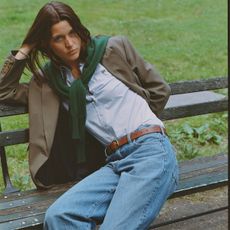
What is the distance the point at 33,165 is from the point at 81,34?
2.57 ft

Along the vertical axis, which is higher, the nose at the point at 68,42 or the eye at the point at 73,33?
the eye at the point at 73,33

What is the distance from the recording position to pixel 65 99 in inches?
125

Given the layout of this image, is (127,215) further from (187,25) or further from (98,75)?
(187,25)

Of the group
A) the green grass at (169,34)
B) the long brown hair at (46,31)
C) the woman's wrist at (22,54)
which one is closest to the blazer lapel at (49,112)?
the long brown hair at (46,31)

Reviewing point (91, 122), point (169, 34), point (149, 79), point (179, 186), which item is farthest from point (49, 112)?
point (169, 34)

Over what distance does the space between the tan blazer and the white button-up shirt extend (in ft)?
0.21

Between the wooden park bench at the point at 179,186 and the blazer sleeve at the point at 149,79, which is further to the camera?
the blazer sleeve at the point at 149,79

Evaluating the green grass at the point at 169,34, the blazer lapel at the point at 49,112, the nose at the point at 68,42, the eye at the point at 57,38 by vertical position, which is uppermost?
the eye at the point at 57,38

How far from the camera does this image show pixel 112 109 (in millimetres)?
3020

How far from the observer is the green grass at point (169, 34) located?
16.9 ft

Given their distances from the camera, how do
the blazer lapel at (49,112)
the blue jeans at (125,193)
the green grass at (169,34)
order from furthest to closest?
the green grass at (169,34) → the blazer lapel at (49,112) → the blue jeans at (125,193)

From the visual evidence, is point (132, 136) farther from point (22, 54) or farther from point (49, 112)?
point (22, 54)

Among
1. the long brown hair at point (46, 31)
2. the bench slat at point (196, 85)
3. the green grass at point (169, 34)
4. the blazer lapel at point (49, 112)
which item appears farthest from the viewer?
the green grass at point (169, 34)

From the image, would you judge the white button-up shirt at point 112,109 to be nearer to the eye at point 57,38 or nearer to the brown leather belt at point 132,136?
the brown leather belt at point 132,136
